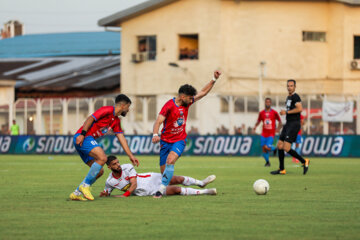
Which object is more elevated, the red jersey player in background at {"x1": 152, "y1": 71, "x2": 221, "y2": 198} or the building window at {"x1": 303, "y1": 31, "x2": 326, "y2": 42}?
the building window at {"x1": 303, "y1": 31, "x2": 326, "y2": 42}

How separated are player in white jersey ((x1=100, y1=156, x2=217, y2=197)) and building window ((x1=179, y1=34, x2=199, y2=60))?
1273 inches

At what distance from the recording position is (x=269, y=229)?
9688 mm

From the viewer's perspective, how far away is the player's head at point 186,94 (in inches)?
550

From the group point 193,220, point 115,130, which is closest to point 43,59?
point 115,130

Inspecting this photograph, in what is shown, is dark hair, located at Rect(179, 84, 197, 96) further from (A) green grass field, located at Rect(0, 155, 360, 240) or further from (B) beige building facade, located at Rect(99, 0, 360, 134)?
(B) beige building facade, located at Rect(99, 0, 360, 134)

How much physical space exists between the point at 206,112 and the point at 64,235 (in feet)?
108

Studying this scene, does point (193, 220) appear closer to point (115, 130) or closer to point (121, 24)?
point (115, 130)

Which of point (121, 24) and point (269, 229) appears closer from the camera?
point (269, 229)

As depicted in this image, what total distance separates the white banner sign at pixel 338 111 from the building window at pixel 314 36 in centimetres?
907

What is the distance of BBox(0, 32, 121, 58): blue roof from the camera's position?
2820 inches

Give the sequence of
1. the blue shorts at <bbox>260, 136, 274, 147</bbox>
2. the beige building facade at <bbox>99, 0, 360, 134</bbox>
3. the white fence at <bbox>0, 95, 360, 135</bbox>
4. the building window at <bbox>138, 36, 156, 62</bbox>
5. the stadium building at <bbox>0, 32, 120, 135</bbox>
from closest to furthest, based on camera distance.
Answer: the blue shorts at <bbox>260, 136, 274, 147</bbox>, the white fence at <bbox>0, 95, 360, 135</bbox>, the stadium building at <bbox>0, 32, 120, 135</bbox>, the beige building facade at <bbox>99, 0, 360, 134</bbox>, the building window at <bbox>138, 36, 156, 62</bbox>

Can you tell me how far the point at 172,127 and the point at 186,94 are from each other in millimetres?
757

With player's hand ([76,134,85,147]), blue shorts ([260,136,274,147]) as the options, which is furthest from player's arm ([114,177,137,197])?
blue shorts ([260,136,274,147])

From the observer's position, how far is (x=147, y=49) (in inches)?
1895
